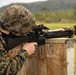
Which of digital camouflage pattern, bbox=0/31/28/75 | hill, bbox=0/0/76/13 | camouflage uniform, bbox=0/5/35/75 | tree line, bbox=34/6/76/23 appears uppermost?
camouflage uniform, bbox=0/5/35/75

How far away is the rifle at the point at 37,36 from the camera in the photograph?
180 inches

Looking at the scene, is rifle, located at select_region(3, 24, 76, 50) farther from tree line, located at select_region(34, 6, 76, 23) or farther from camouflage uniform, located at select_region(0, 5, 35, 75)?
A: tree line, located at select_region(34, 6, 76, 23)

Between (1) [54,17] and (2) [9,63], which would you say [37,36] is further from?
(1) [54,17]

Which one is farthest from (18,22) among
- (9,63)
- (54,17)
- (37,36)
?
(54,17)

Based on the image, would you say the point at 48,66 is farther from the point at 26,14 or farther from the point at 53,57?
the point at 26,14

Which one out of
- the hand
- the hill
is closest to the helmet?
the hand

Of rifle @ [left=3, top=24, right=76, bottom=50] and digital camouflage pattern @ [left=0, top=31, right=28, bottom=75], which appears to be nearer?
digital camouflage pattern @ [left=0, top=31, right=28, bottom=75]

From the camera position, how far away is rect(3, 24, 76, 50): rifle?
4572 mm

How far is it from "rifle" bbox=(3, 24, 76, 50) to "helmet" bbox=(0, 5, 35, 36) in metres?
0.27

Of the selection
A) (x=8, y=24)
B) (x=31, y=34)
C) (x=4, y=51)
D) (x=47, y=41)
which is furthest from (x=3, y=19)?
(x=47, y=41)

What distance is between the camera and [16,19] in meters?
4.18

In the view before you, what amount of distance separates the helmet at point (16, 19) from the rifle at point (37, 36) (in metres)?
0.27

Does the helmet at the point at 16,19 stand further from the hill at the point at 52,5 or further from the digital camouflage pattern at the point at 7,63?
the hill at the point at 52,5

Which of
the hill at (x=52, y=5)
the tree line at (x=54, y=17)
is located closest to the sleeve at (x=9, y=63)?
the tree line at (x=54, y=17)
